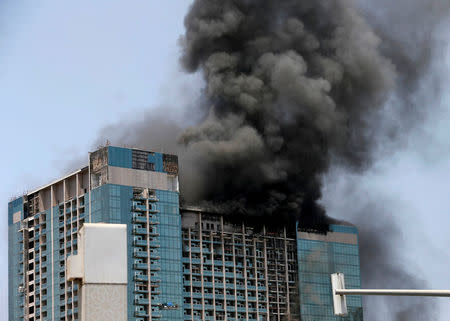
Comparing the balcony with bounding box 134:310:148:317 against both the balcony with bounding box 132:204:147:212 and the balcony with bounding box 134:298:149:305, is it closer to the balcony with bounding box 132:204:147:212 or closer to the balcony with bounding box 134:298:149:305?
the balcony with bounding box 134:298:149:305

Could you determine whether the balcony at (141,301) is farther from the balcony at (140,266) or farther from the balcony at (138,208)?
the balcony at (138,208)

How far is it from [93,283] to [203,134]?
108030mm

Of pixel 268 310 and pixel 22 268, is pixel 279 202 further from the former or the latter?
pixel 22 268

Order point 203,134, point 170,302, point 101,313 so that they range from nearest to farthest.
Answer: point 101,313, point 170,302, point 203,134

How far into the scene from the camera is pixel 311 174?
140 metres

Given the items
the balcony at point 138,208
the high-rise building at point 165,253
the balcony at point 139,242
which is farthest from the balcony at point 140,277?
the balcony at point 138,208

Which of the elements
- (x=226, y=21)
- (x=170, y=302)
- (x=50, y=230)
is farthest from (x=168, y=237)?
(x=226, y=21)

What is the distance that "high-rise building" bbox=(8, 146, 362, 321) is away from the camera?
123938 millimetres

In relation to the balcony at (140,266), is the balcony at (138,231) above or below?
above

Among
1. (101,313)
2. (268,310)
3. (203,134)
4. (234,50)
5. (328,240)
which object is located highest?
(234,50)

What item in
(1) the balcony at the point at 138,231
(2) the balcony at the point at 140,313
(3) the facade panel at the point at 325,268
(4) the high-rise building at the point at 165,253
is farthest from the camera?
(3) the facade panel at the point at 325,268

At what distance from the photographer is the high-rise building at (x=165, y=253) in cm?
12394

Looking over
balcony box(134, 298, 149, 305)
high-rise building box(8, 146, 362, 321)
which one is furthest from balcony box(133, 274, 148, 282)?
balcony box(134, 298, 149, 305)

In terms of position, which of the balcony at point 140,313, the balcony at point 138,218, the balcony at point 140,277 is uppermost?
the balcony at point 138,218
